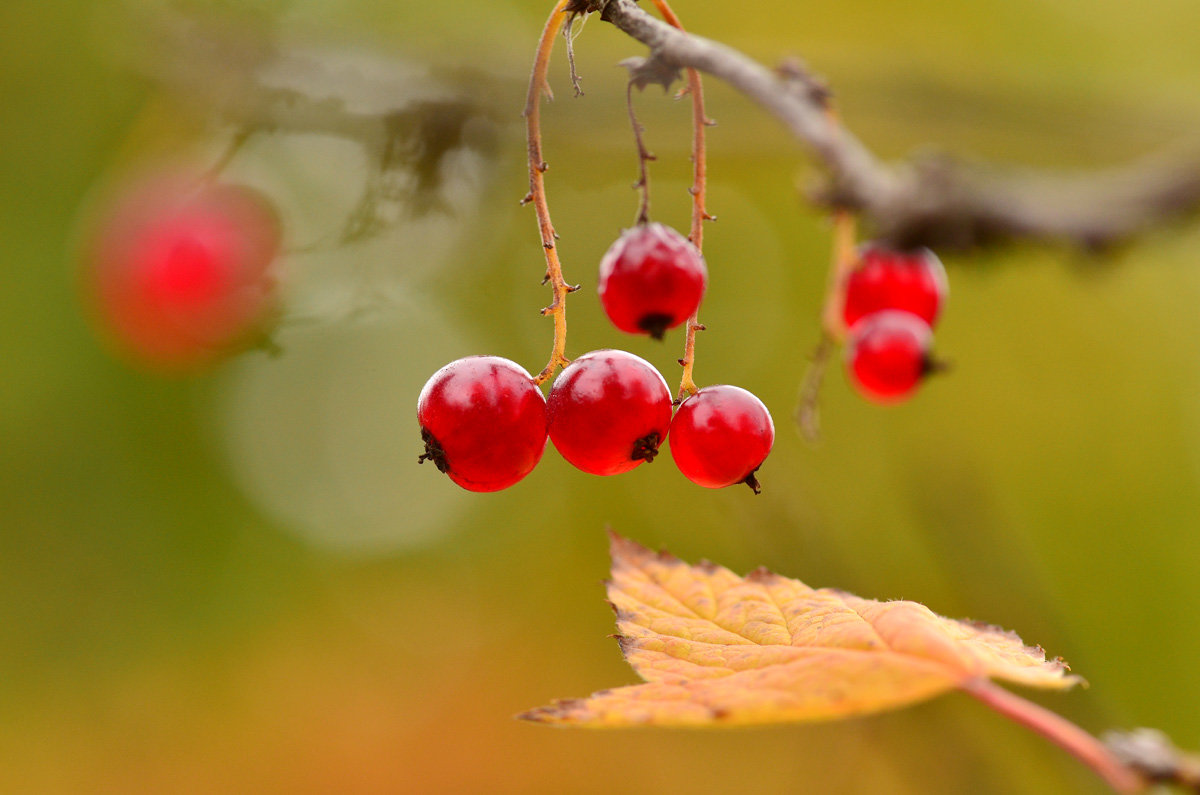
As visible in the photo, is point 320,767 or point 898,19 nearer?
point 898,19

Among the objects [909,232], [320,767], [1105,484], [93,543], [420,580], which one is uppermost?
[1105,484]

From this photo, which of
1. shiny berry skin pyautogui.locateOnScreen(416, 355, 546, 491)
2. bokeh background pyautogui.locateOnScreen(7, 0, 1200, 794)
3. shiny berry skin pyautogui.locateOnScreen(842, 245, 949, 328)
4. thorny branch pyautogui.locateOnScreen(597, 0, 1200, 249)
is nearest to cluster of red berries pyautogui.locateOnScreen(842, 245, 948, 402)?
shiny berry skin pyautogui.locateOnScreen(842, 245, 949, 328)

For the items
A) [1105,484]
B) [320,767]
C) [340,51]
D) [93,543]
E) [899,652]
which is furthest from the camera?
[320,767]

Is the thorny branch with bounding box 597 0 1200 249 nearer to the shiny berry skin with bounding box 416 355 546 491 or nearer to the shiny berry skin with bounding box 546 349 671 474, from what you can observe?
the shiny berry skin with bounding box 546 349 671 474

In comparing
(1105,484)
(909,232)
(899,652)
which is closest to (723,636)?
(899,652)

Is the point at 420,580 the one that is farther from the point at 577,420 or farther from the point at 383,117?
the point at 577,420

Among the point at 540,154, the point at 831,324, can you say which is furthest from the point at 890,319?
the point at 540,154
